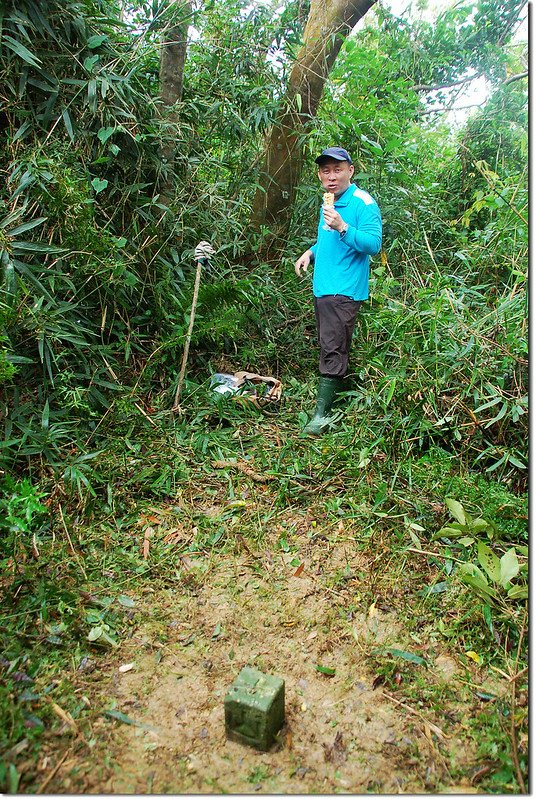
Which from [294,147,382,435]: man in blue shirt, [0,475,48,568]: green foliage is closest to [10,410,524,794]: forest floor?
[0,475,48,568]: green foliage

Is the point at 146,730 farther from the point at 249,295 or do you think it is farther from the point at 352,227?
the point at 249,295

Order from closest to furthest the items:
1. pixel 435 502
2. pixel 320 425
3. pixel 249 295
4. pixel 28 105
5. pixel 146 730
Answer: pixel 146 730 < pixel 435 502 < pixel 28 105 < pixel 320 425 < pixel 249 295

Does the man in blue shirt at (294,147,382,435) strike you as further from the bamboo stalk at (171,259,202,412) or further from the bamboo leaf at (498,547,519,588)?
the bamboo leaf at (498,547,519,588)

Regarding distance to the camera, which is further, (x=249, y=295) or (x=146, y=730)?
(x=249, y=295)

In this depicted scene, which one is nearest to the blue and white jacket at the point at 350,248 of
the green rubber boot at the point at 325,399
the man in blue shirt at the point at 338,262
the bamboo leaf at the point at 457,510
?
the man in blue shirt at the point at 338,262

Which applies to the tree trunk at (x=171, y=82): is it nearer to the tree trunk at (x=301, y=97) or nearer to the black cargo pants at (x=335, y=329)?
the tree trunk at (x=301, y=97)

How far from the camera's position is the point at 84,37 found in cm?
317

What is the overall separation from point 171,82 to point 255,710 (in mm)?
3758

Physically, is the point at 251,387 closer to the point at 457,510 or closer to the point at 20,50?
the point at 457,510

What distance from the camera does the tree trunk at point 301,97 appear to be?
14.2ft

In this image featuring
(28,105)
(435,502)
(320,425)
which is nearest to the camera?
(435,502)

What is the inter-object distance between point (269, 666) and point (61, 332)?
78.9 inches

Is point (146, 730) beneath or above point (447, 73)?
beneath

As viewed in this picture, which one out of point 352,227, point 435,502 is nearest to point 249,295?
point 352,227
